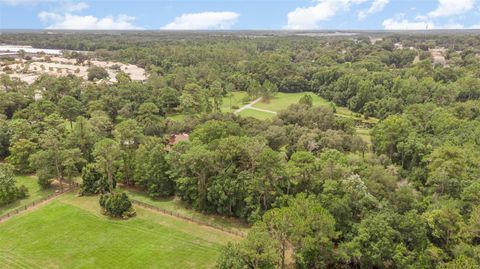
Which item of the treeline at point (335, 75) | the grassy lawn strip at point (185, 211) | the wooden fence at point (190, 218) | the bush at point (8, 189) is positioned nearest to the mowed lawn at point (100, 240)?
the wooden fence at point (190, 218)

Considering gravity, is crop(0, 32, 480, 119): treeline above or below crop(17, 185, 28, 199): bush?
above

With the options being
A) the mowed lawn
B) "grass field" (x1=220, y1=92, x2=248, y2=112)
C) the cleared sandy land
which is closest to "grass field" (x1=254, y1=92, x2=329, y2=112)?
"grass field" (x1=220, y1=92, x2=248, y2=112)

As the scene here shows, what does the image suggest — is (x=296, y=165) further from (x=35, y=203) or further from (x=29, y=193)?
(x=29, y=193)

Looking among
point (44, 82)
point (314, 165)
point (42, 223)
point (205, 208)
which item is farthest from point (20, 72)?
point (314, 165)

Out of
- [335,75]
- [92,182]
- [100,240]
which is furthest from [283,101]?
[100,240]

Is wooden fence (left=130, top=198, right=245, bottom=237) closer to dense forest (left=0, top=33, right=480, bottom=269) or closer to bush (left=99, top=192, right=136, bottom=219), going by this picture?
dense forest (left=0, top=33, right=480, bottom=269)
